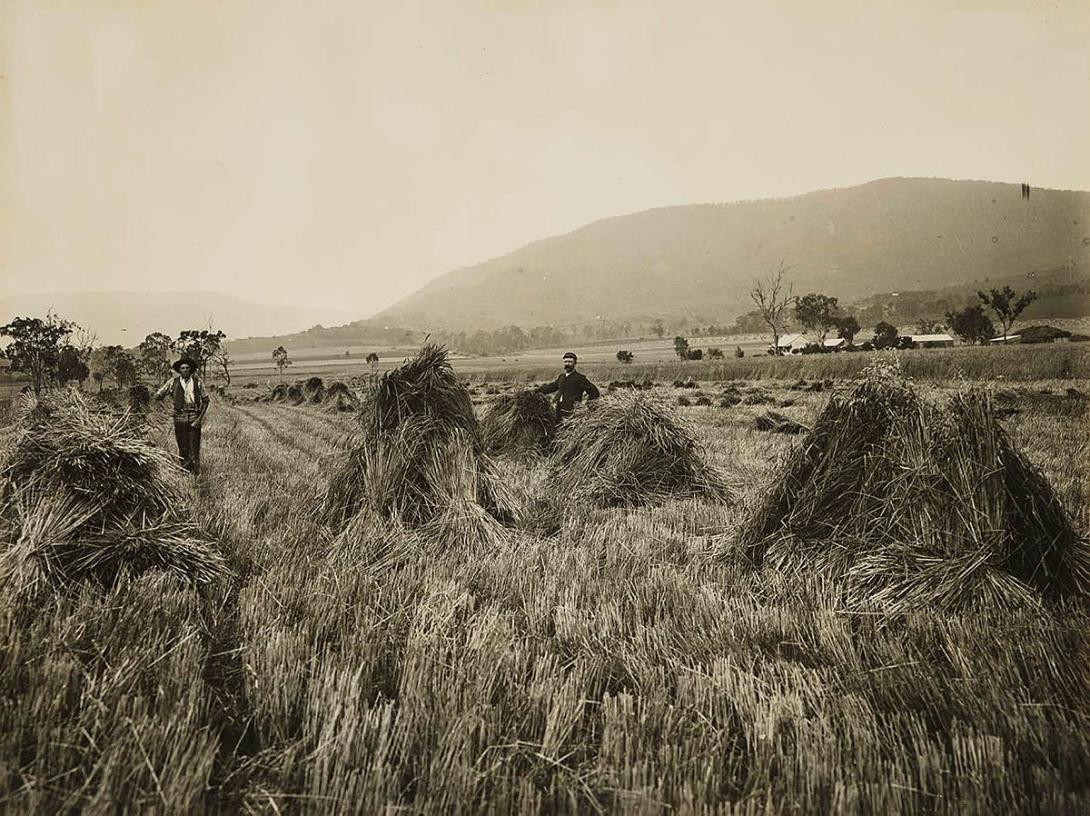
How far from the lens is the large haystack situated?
5.66m

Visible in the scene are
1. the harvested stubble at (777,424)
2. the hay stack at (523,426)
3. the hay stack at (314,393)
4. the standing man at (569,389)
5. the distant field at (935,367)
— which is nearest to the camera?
the standing man at (569,389)

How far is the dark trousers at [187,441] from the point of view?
28.9ft

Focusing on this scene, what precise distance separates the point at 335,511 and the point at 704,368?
119ft

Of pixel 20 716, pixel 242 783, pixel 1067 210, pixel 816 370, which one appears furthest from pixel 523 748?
pixel 1067 210

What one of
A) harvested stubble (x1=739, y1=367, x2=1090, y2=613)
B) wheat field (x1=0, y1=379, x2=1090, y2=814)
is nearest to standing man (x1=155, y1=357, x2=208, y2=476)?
wheat field (x1=0, y1=379, x2=1090, y2=814)

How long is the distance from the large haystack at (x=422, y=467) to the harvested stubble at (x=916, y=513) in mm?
2501

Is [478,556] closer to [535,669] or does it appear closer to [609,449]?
[535,669]

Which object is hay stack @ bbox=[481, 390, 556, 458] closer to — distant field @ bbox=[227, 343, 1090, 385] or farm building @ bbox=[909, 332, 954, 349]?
distant field @ bbox=[227, 343, 1090, 385]

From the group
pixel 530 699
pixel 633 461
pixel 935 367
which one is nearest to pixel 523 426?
pixel 633 461

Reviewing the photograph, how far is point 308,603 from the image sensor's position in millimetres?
3588

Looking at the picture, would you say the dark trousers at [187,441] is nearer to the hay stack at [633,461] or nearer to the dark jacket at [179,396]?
the dark jacket at [179,396]

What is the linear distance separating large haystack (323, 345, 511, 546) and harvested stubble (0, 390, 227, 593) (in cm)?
159

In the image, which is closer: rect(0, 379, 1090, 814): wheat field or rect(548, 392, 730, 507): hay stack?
rect(0, 379, 1090, 814): wheat field

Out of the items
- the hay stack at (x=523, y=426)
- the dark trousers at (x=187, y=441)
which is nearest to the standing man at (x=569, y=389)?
the hay stack at (x=523, y=426)
